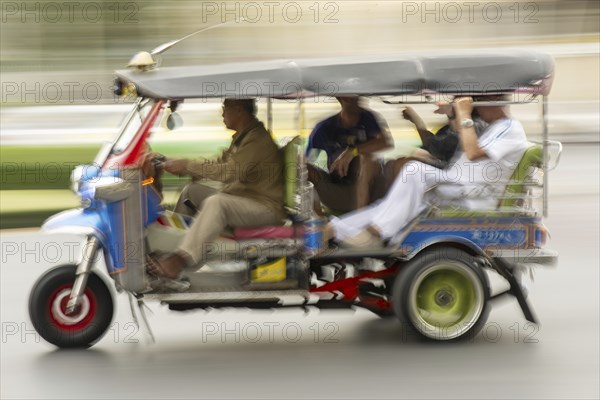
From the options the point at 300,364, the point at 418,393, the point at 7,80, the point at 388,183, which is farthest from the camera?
the point at 7,80

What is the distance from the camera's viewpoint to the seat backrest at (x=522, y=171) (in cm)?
646

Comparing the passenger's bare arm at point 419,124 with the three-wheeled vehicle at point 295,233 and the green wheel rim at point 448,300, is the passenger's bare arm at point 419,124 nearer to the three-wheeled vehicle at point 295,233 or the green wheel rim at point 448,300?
the three-wheeled vehicle at point 295,233

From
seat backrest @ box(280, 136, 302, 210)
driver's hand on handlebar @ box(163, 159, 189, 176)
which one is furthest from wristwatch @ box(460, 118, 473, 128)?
driver's hand on handlebar @ box(163, 159, 189, 176)

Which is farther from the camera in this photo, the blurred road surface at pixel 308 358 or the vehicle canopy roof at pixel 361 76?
the vehicle canopy roof at pixel 361 76

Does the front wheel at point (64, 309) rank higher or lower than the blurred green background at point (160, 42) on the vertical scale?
lower

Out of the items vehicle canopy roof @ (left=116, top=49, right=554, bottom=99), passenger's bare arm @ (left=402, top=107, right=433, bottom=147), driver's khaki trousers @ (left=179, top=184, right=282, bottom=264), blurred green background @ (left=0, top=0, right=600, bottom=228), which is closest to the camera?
vehicle canopy roof @ (left=116, top=49, right=554, bottom=99)

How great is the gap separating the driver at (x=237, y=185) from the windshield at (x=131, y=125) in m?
0.26

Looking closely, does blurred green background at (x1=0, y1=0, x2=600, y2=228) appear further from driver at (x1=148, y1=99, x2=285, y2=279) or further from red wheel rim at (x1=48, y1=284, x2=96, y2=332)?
red wheel rim at (x1=48, y1=284, x2=96, y2=332)

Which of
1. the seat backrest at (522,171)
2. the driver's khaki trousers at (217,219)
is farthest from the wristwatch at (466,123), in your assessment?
the driver's khaki trousers at (217,219)

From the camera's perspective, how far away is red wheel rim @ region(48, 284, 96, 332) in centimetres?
634

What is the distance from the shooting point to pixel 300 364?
6.10 m

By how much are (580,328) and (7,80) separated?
24.1 ft

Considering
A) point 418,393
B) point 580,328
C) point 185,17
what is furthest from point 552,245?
point 418,393

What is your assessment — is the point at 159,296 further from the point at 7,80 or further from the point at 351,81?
the point at 7,80
